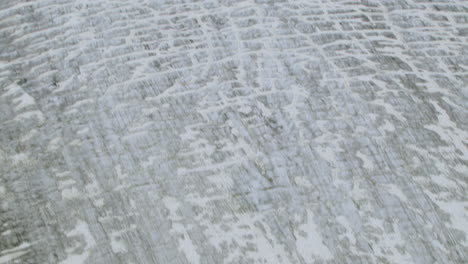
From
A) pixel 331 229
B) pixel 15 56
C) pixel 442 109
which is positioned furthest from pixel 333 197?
pixel 15 56

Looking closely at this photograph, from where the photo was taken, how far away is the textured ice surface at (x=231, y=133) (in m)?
0.46

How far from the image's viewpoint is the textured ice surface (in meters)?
0.46

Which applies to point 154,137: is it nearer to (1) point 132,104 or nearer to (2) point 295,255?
(1) point 132,104

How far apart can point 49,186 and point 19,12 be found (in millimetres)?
247

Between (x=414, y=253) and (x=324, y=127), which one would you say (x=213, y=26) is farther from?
(x=414, y=253)

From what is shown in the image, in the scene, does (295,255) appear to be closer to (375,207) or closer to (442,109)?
(375,207)

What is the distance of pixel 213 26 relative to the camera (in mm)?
627

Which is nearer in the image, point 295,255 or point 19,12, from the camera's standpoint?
point 295,255

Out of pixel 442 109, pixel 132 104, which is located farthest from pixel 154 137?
pixel 442 109

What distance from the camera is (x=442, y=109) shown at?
0.56 m

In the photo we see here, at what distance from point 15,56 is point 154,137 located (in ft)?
0.61

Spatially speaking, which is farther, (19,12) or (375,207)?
(19,12)

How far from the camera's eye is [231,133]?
0.53m

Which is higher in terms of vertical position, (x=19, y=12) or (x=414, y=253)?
(x=19, y=12)
